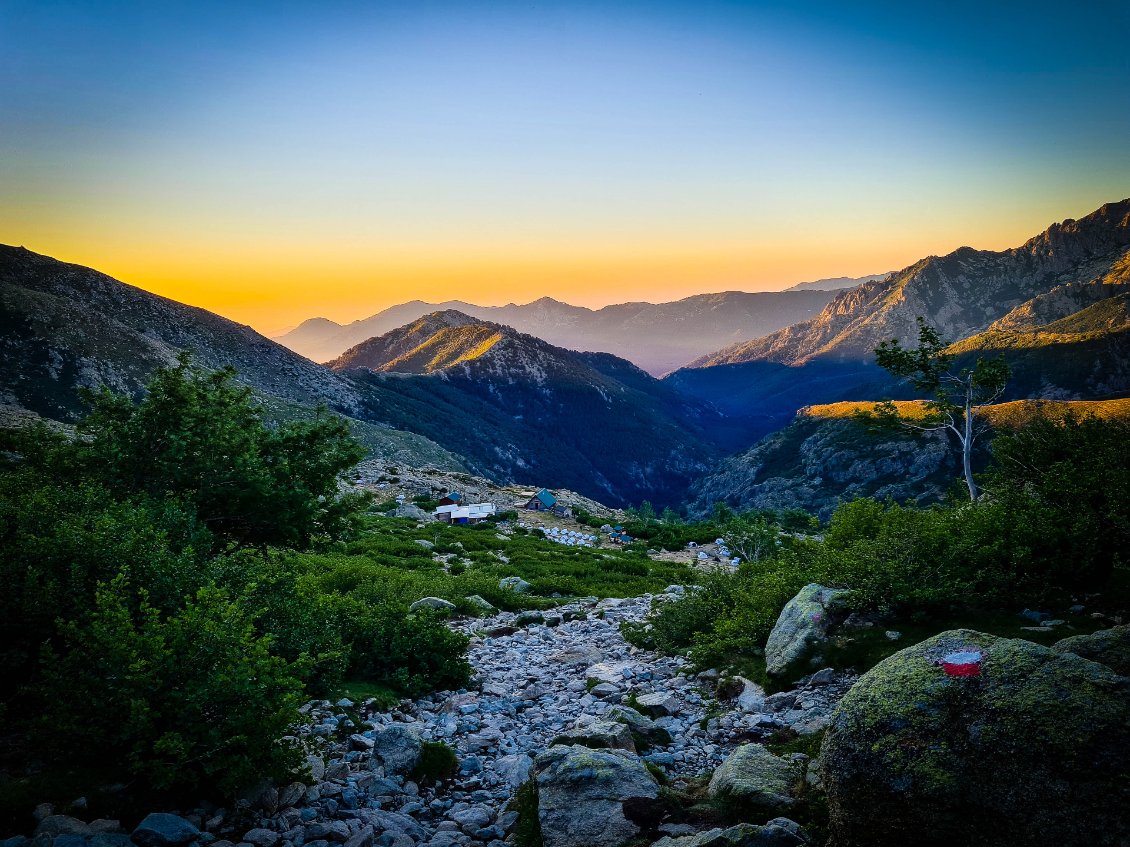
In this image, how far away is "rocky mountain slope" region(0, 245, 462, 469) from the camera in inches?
4376

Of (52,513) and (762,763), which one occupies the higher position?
(52,513)

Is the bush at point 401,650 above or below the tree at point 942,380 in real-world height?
below

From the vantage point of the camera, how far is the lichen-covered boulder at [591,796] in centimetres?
775

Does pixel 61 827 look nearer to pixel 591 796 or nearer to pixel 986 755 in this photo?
pixel 591 796

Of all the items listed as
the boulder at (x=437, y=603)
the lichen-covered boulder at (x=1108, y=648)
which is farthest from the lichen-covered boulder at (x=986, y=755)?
the boulder at (x=437, y=603)

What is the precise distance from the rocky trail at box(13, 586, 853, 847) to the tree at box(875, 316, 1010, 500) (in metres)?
21.3

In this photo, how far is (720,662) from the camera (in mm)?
14703

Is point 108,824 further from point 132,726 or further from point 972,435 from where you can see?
point 972,435

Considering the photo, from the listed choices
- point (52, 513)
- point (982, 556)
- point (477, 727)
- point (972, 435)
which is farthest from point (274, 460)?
point (972, 435)

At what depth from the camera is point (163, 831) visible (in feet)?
22.9

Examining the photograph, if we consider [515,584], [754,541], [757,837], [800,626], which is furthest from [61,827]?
[754,541]

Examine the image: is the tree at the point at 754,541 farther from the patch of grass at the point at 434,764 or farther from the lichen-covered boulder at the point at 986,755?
the lichen-covered boulder at the point at 986,755

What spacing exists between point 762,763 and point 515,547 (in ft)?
119

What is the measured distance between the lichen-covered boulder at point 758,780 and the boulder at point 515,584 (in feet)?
62.4
